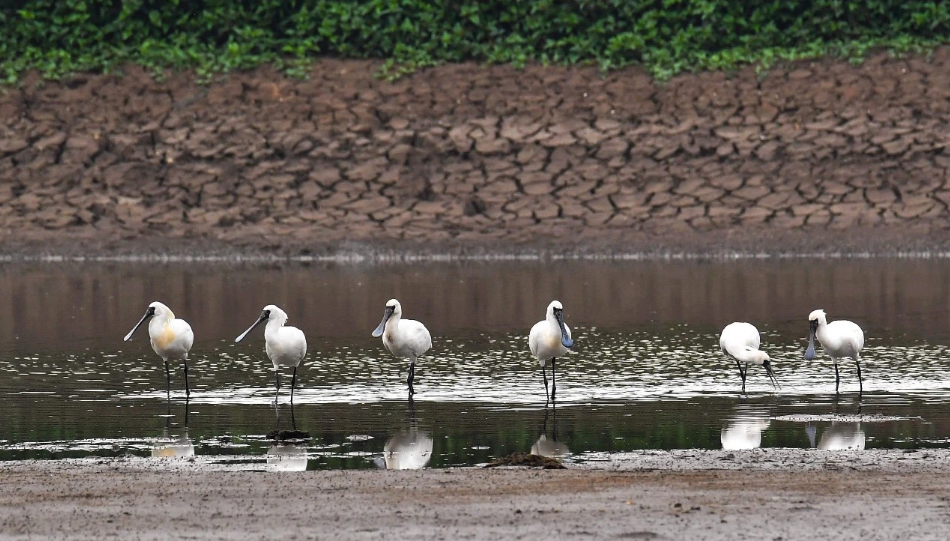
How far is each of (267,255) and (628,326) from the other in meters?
9.36

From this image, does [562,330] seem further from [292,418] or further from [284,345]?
[292,418]

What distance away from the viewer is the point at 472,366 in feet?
49.5

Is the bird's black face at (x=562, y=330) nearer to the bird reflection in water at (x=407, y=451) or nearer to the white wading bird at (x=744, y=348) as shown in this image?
the white wading bird at (x=744, y=348)

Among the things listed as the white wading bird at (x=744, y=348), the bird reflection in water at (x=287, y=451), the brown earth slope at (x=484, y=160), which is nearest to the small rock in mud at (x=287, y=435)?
the bird reflection in water at (x=287, y=451)

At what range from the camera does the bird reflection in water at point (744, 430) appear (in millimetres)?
10922

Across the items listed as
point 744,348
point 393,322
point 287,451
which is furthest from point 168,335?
point 744,348

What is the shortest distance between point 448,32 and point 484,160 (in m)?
4.68

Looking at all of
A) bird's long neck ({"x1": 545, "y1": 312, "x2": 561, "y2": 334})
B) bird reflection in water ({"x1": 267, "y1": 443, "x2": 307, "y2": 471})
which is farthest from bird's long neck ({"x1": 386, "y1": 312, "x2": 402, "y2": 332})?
bird reflection in water ({"x1": 267, "y1": 443, "x2": 307, "y2": 471})

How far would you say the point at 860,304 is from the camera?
19.4 metres

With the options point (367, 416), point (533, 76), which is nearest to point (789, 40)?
point (533, 76)

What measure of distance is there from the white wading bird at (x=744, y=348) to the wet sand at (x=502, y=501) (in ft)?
12.1

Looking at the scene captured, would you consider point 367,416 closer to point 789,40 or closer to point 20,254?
point 20,254

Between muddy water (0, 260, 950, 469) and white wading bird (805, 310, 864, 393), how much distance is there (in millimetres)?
262

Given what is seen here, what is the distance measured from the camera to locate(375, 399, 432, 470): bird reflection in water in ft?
33.7
